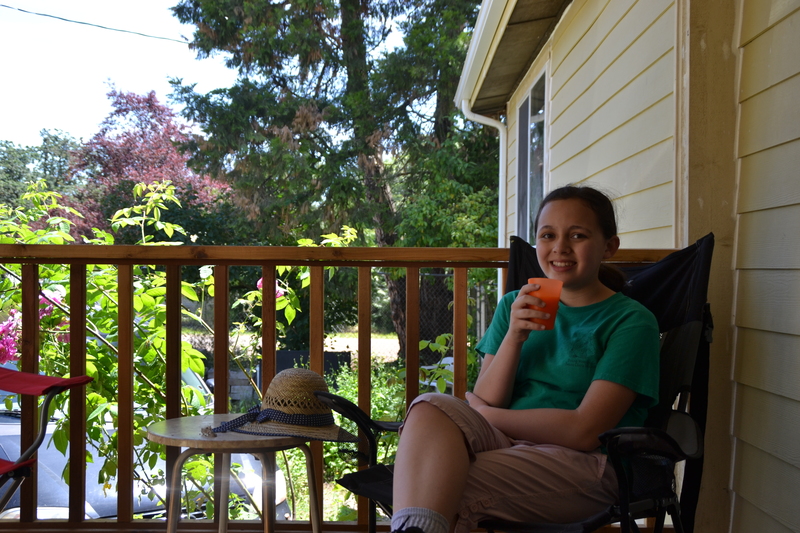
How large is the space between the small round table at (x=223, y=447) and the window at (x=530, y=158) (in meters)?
3.85

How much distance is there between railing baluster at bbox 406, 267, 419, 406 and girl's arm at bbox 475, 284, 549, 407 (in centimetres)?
50

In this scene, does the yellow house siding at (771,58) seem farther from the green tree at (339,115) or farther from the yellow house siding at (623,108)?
the green tree at (339,115)

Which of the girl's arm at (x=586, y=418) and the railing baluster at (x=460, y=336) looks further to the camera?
the railing baluster at (x=460, y=336)

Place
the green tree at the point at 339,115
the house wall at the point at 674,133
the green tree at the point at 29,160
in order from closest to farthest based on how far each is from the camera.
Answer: the house wall at the point at 674,133 → the green tree at the point at 339,115 → the green tree at the point at 29,160

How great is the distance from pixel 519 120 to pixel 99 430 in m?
4.71

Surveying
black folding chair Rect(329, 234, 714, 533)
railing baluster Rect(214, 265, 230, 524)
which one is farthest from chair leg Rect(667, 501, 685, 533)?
railing baluster Rect(214, 265, 230, 524)

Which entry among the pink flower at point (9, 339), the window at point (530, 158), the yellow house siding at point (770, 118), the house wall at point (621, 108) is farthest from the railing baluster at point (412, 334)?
the window at point (530, 158)

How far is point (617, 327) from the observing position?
5.27 feet

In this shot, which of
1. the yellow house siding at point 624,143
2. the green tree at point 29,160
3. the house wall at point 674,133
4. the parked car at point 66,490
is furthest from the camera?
the green tree at point 29,160

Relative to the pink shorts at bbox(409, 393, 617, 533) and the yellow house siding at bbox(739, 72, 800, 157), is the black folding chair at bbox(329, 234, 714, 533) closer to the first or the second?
the pink shorts at bbox(409, 393, 617, 533)

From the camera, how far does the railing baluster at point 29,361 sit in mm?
2189

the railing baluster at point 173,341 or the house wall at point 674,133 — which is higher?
the house wall at point 674,133

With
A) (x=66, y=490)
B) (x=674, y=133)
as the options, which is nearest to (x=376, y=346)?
(x=66, y=490)

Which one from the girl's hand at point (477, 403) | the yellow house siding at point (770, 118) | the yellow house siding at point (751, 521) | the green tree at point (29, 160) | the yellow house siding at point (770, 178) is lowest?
the yellow house siding at point (751, 521)
